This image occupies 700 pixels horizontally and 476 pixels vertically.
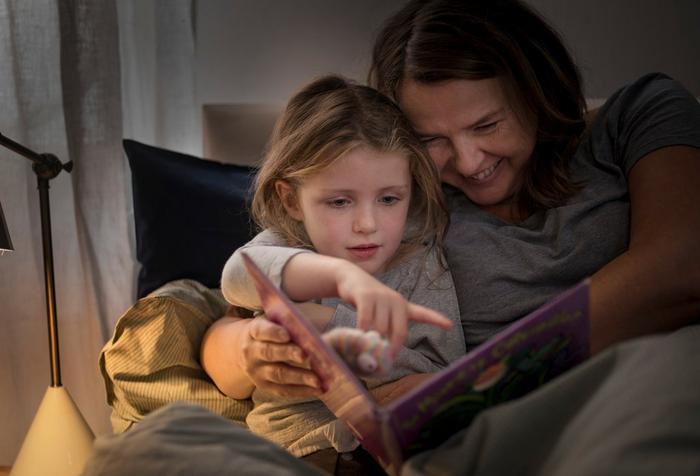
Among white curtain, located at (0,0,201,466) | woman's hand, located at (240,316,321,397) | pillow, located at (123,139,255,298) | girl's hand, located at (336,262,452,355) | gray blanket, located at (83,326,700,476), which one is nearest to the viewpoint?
gray blanket, located at (83,326,700,476)

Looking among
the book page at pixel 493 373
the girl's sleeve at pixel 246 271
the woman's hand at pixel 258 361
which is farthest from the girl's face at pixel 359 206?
the book page at pixel 493 373

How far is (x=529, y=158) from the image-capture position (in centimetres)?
149

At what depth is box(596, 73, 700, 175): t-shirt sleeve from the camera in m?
1.31

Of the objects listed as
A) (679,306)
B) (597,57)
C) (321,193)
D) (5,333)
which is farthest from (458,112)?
Result: (5,333)

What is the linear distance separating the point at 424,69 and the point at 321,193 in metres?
0.30

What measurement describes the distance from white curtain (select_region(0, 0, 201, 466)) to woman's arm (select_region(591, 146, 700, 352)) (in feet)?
4.24

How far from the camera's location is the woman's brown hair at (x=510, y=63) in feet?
4.57

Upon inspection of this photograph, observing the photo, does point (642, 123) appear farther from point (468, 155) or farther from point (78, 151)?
point (78, 151)

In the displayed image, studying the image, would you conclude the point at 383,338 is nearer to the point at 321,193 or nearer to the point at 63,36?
the point at 321,193

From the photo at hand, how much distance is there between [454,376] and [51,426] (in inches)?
41.6

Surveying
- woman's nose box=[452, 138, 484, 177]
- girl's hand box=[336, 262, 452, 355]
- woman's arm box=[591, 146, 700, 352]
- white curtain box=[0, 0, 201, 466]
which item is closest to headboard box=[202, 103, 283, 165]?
white curtain box=[0, 0, 201, 466]

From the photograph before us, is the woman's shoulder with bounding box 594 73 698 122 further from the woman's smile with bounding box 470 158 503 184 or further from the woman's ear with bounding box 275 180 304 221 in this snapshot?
the woman's ear with bounding box 275 180 304 221

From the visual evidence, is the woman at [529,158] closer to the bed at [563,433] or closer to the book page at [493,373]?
the bed at [563,433]

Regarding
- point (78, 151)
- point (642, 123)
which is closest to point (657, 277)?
point (642, 123)
